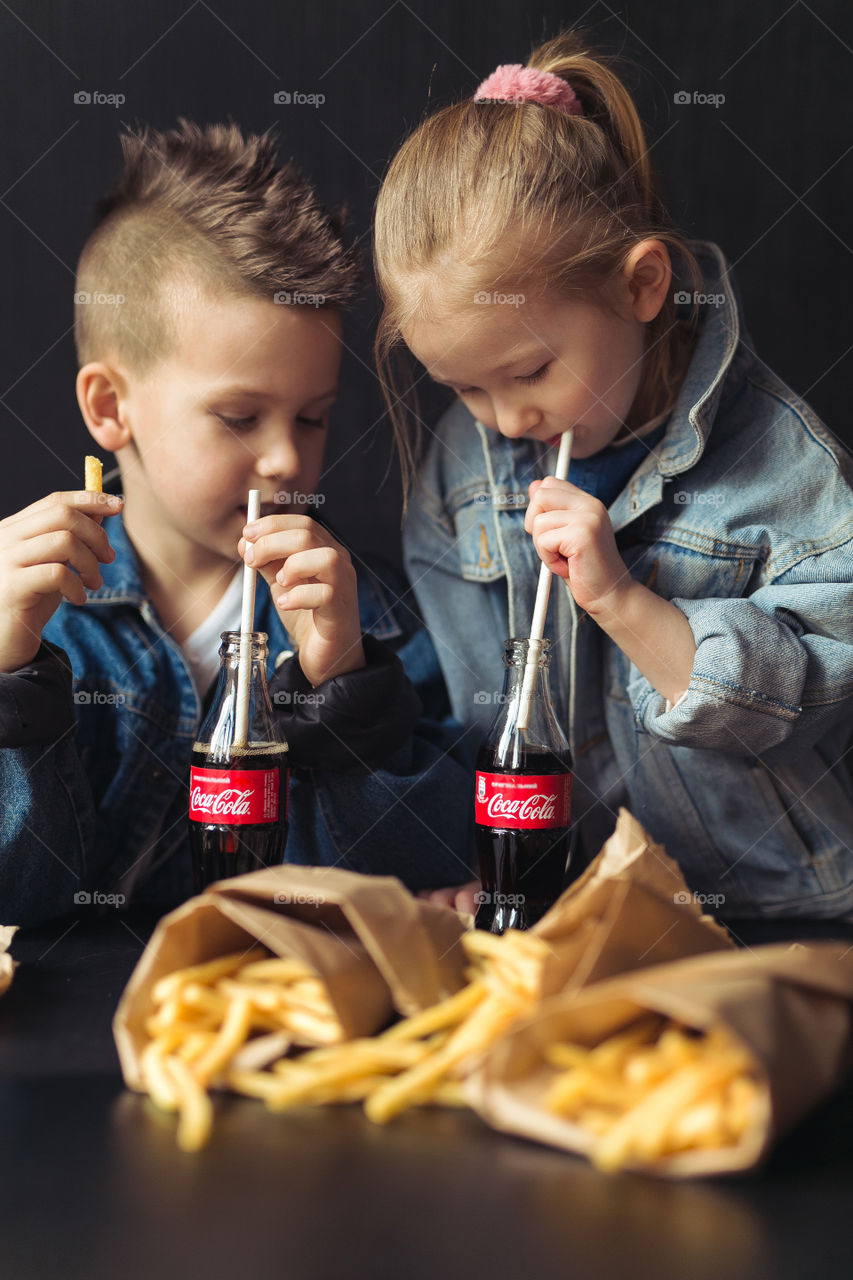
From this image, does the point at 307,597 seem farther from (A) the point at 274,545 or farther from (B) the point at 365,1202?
(B) the point at 365,1202

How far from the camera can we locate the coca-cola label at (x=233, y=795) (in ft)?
3.49

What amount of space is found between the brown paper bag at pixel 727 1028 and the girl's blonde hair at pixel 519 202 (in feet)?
2.61

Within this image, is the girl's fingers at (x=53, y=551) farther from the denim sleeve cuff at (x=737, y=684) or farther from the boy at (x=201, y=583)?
the denim sleeve cuff at (x=737, y=684)

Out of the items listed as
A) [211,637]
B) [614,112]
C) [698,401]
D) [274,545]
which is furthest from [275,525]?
[614,112]

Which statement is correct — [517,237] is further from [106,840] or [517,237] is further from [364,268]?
[106,840]

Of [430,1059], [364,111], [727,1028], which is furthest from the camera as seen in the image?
[364,111]

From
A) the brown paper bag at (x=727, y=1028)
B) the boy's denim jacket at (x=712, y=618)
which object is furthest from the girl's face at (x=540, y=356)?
the brown paper bag at (x=727, y=1028)

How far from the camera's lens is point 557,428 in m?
1.29

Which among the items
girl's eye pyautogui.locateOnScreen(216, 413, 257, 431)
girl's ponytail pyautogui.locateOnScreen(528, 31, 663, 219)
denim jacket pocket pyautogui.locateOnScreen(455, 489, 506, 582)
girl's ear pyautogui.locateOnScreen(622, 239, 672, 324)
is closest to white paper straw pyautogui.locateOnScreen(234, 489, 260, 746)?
girl's eye pyautogui.locateOnScreen(216, 413, 257, 431)

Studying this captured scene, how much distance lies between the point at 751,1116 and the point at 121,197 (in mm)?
1349

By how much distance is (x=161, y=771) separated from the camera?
1409 millimetres

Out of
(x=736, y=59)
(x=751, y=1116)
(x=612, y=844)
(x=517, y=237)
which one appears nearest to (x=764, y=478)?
(x=517, y=237)

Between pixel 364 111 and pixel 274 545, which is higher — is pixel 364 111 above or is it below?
above

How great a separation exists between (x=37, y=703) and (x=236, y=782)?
0.27m
